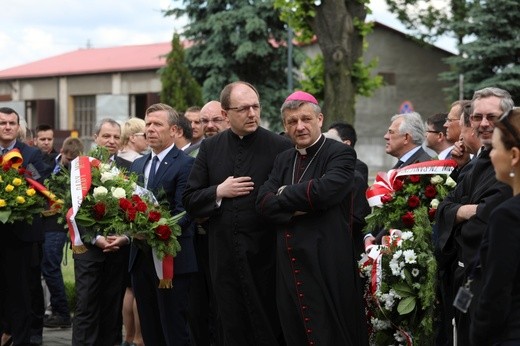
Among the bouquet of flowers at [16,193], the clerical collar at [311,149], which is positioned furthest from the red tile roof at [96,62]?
the clerical collar at [311,149]

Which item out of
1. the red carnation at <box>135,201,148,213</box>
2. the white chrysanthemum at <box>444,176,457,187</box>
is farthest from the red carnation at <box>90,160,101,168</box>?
the white chrysanthemum at <box>444,176,457,187</box>

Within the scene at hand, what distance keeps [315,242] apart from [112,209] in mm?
2347

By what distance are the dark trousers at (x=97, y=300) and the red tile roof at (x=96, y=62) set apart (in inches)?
1658

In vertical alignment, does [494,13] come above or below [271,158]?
above

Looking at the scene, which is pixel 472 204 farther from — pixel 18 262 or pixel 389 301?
pixel 18 262

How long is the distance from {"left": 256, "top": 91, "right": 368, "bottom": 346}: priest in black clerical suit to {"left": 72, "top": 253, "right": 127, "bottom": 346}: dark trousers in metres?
2.52

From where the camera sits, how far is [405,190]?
8.33 m

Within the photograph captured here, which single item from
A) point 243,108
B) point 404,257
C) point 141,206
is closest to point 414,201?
point 404,257

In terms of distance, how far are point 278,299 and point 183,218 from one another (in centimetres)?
168

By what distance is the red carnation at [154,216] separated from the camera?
8.67 metres

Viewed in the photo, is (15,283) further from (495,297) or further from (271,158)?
(495,297)

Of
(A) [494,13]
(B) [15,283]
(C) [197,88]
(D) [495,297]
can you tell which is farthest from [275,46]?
(D) [495,297]

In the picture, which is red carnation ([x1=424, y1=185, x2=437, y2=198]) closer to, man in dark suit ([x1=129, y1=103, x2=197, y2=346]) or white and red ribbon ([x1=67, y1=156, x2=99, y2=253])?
man in dark suit ([x1=129, y1=103, x2=197, y2=346])

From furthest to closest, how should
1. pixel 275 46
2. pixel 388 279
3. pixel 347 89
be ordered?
pixel 275 46
pixel 347 89
pixel 388 279
